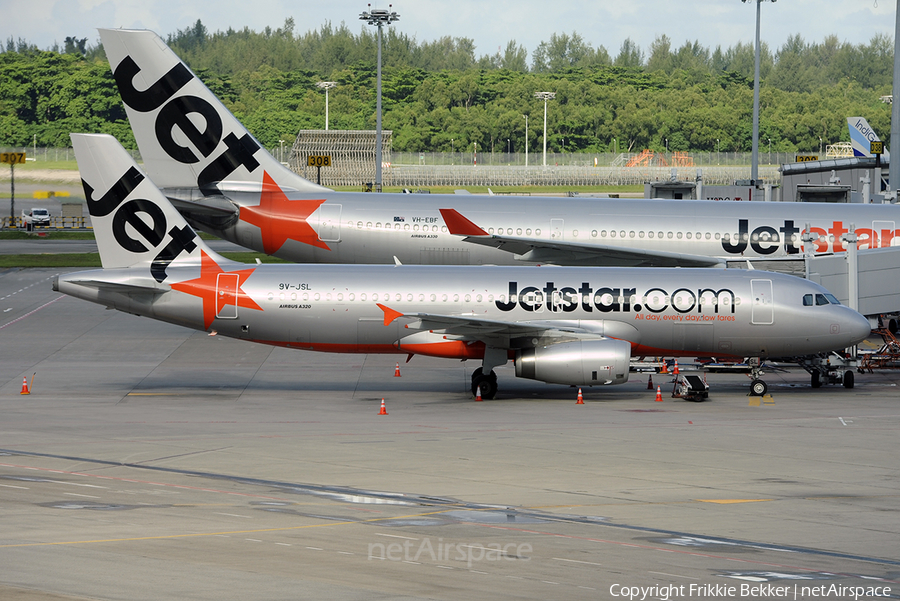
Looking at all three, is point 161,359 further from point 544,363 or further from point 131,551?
point 131,551

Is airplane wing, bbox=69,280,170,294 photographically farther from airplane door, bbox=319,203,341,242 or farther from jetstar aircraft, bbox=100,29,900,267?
airplane door, bbox=319,203,341,242

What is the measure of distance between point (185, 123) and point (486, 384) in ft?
56.5

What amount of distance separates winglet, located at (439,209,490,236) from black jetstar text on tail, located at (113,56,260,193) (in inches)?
309

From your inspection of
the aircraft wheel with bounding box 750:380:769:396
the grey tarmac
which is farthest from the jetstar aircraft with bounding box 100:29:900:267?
the aircraft wheel with bounding box 750:380:769:396

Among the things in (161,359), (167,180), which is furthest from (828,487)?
(167,180)

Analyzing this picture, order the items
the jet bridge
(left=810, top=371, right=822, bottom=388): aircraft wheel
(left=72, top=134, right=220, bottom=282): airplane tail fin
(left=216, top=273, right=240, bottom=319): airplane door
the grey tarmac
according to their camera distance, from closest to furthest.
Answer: the grey tarmac
(left=216, top=273, right=240, bottom=319): airplane door
(left=72, top=134, right=220, bottom=282): airplane tail fin
(left=810, top=371, right=822, bottom=388): aircraft wheel
the jet bridge

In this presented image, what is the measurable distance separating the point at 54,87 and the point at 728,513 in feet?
555

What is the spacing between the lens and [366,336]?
34.0m

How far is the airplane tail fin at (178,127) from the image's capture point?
41438mm

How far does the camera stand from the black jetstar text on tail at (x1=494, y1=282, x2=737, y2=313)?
3406 centimetres

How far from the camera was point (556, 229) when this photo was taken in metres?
43.6

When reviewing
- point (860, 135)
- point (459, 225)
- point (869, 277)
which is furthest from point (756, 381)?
point (860, 135)

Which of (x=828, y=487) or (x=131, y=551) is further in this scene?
(x=828, y=487)

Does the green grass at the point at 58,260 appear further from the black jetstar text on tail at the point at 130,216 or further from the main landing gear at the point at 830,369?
the main landing gear at the point at 830,369
